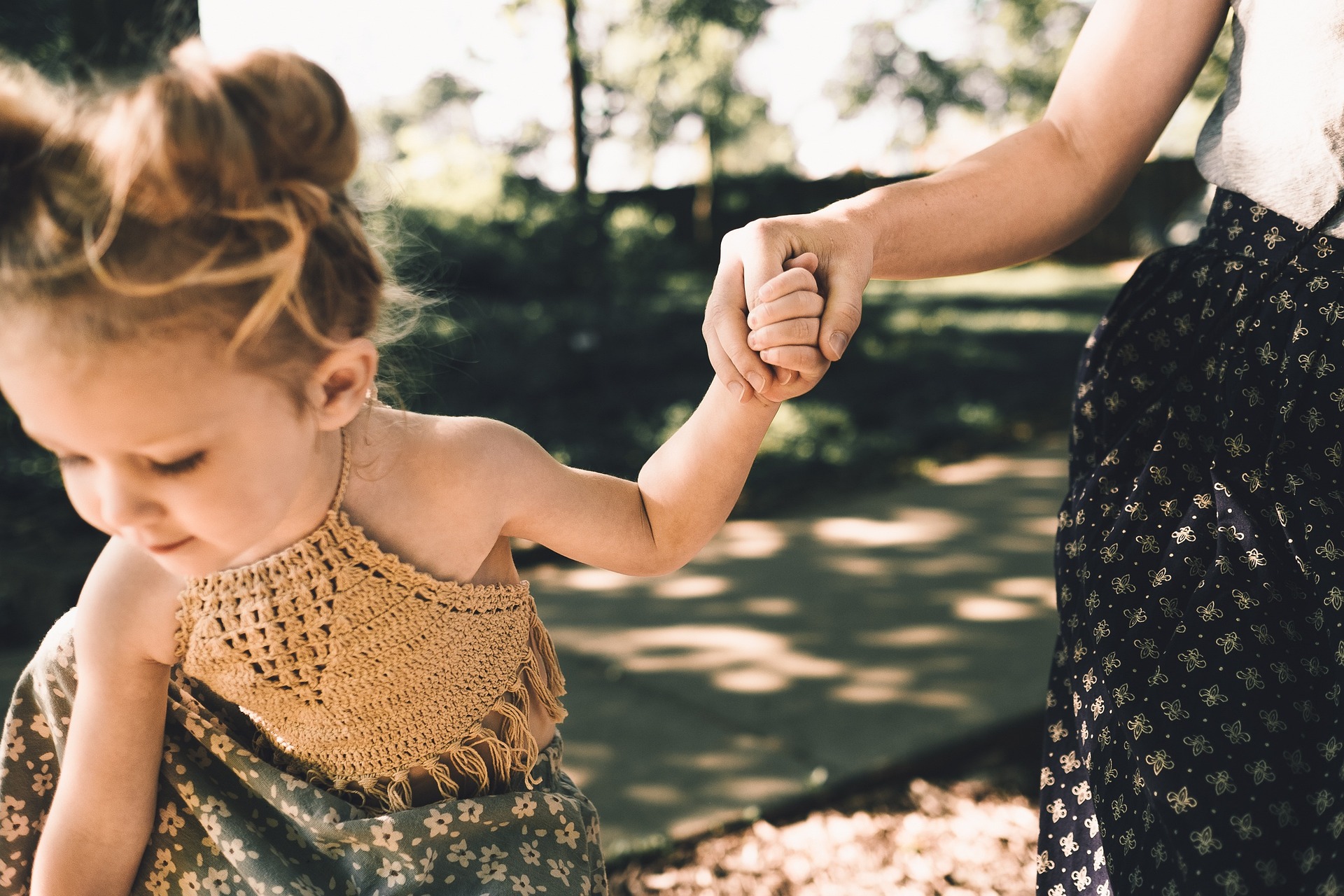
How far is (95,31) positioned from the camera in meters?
2.62

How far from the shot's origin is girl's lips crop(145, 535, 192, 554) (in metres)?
1.17

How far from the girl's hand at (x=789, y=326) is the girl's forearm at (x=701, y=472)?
9 centimetres

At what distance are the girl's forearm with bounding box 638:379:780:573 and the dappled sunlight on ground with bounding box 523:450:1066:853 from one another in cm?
155

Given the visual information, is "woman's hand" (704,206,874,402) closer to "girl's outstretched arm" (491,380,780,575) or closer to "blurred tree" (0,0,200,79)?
"girl's outstretched arm" (491,380,780,575)

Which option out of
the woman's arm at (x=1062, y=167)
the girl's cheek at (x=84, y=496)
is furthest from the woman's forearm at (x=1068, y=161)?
the girl's cheek at (x=84, y=496)

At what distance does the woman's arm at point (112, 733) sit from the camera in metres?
1.32

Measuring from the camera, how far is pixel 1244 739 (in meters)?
1.30

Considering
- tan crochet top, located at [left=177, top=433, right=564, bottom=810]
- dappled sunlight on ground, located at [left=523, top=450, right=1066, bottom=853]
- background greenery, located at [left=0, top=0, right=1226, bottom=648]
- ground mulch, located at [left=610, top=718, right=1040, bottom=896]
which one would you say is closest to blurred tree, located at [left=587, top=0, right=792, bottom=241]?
background greenery, located at [left=0, top=0, right=1226, bottom=648]

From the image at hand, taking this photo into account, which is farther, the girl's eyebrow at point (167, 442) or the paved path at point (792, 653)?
the paved path at point (792, 653)

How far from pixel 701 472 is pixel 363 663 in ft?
1.51

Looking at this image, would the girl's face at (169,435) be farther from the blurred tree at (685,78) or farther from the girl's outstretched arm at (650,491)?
the blurred tree at (685,78)

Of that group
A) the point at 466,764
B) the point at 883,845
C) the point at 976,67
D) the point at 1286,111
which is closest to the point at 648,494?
the point at 466,764

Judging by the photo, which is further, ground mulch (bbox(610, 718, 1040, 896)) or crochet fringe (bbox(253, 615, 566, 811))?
ground mulch (bbox(610, 718, 1040, 896))

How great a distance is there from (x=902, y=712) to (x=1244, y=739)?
221 centimetres
